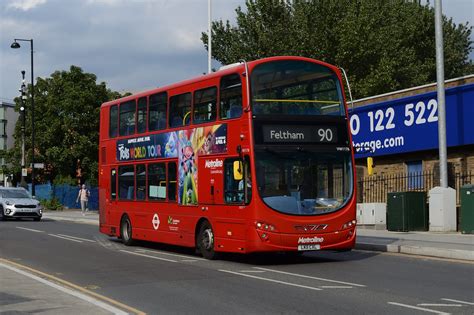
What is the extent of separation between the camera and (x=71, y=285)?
1147 centimetres

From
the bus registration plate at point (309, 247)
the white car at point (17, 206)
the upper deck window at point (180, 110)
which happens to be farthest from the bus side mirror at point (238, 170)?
the white car at point (17, 206)

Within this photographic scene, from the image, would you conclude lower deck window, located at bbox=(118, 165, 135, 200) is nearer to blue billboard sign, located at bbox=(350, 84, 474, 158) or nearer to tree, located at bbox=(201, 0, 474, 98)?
blue billboard sign, located at bbox=(350, 84, 474, 158)

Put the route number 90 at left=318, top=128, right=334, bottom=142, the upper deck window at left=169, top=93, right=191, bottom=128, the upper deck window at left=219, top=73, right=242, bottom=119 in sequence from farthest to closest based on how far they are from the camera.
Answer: the upper deck window at left=169, top=93, right=191, bottom=128 < the route number 90 at left=318, top=128, right=334, bottom=142 < the upper deck window at left=219, top=73, right=242, bottom=119

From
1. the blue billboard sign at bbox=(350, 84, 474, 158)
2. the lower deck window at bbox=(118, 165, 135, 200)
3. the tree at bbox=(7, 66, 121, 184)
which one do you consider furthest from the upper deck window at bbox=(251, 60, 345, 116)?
the tree at bbox=(7, 66, 121, 184)

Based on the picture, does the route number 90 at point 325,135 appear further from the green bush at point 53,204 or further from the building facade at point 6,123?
the building facade at point 6,123

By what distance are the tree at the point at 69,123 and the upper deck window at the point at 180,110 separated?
140 feet

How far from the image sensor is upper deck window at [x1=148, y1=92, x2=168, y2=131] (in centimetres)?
1795

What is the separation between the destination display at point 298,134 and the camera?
563 inches

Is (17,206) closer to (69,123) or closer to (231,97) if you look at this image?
(231,97)

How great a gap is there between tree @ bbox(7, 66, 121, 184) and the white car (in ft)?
75.7

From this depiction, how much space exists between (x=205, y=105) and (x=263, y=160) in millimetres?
2553

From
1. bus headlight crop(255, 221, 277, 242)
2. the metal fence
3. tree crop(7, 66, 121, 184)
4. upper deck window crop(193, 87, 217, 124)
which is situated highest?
tree crop(7, 66, 121, 184)

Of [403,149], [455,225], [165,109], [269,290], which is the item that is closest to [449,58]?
[403,149]

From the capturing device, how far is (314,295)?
10.3 metres
